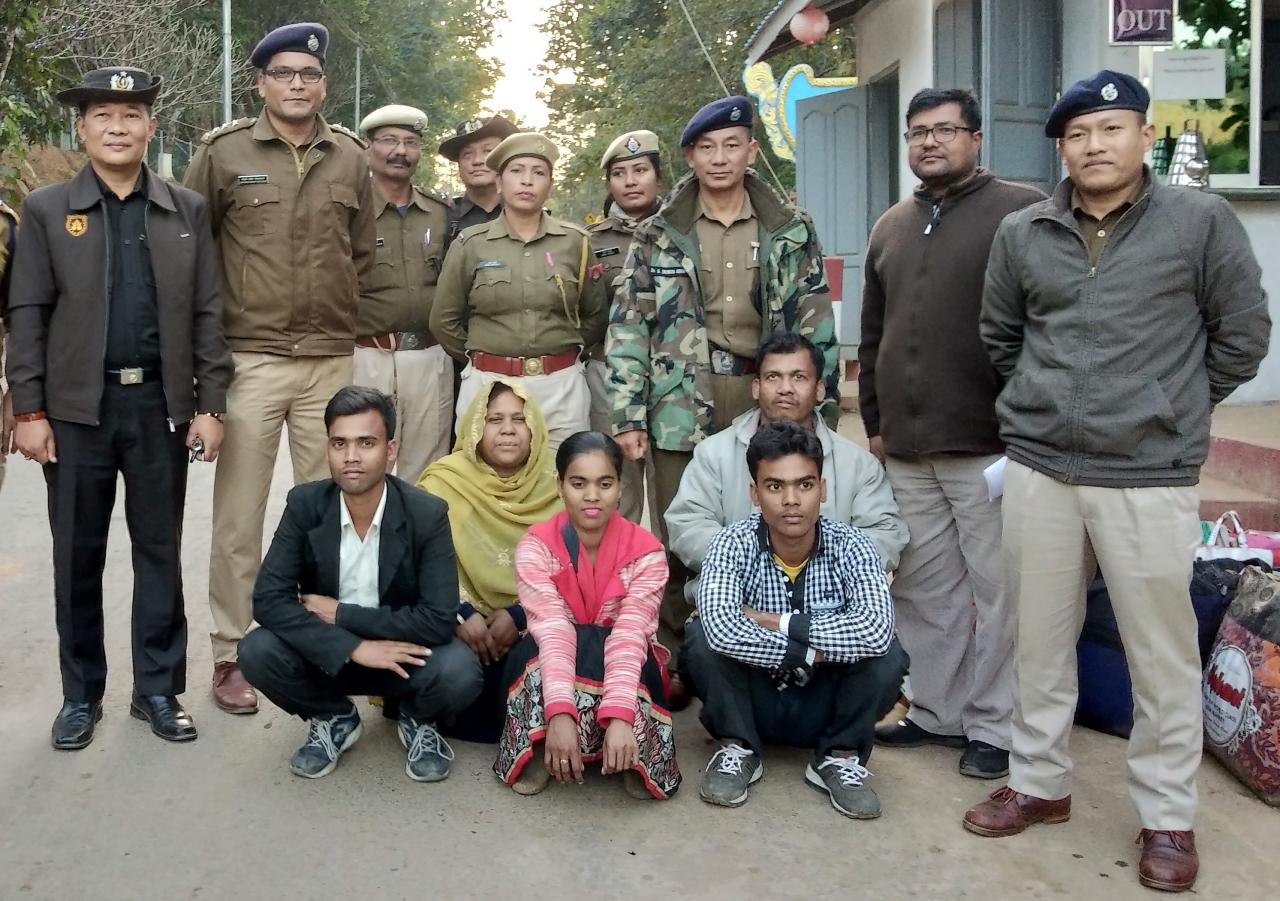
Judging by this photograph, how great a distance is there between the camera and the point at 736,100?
460 centimetres

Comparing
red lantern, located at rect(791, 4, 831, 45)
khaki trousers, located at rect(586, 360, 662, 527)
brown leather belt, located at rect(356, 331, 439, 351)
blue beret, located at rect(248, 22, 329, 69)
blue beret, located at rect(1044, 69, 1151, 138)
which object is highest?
red lantern, located at rect(791, 4, 831, 45)

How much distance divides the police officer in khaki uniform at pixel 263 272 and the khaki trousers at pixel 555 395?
696 mm

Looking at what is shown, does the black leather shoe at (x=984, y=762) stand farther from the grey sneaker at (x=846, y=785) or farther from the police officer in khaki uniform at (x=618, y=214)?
the police officer in khaki uniform at (x=618, y=214)

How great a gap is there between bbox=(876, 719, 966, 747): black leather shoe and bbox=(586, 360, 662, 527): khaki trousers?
128 cm

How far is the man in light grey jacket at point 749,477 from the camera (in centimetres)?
424

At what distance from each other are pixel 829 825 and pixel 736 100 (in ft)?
8.17

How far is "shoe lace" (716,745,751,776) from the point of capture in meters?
3.79

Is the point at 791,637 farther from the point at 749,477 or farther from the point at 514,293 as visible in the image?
the point at 514,293

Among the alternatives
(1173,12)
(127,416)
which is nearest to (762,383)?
(127,416)

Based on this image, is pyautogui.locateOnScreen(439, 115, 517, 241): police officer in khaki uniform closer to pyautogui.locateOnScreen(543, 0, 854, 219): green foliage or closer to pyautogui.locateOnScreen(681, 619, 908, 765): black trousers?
pyautogui.locateOnScreen(681, 619, 908, 765): black trousers

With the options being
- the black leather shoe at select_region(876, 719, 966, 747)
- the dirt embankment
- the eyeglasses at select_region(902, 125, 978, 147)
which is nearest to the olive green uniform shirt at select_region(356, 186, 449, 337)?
the eyeglasses at select_region(902, 125, 978, 147)

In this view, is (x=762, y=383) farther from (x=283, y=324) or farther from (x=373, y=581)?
(x=283, y=324)

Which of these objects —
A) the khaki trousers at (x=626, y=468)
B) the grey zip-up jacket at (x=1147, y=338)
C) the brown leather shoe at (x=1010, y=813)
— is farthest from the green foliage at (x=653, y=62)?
the brown leather shoe at (x=1010, y=813)

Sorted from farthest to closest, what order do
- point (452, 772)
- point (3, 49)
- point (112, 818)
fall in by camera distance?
point (3, 49) → point (452, 772) → point (112, 818)
